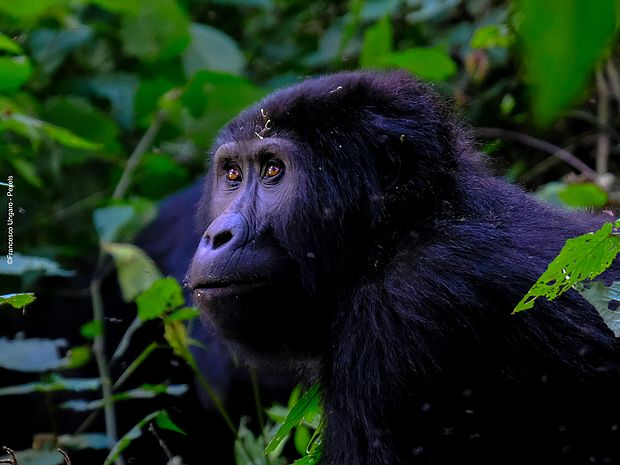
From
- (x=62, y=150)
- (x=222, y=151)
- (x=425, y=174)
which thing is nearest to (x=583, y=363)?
(x=425, y=174)

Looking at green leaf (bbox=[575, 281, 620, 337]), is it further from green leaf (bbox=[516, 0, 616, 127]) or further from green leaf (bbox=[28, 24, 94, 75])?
green leaf (bbox=[28, 24, 94, 75])

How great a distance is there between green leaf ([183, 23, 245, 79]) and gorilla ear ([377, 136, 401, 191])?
2.75 meters

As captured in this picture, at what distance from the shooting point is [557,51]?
1.16ft

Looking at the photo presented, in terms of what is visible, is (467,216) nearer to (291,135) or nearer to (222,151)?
(291,135)

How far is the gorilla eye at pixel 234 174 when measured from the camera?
295 cm

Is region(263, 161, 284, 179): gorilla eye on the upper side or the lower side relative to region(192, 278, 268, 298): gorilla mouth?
upper

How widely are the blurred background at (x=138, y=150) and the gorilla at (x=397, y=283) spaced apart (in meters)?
0.55

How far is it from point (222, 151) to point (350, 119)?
1.71ft

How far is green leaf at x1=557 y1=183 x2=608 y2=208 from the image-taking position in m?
3.80

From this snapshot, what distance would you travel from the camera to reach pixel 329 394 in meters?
2.33

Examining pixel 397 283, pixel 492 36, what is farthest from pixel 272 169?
pixel 492 36

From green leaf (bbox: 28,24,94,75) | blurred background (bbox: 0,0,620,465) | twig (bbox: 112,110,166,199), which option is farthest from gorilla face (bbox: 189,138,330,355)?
green leaf (bbox: 28,24,94,75)

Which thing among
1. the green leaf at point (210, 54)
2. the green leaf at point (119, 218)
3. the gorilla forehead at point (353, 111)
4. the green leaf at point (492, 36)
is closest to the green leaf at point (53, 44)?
the green leaf at point (210, 54)

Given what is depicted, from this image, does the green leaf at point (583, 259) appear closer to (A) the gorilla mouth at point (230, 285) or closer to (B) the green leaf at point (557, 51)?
(A) the gorilla mouth at point (230, 285)
